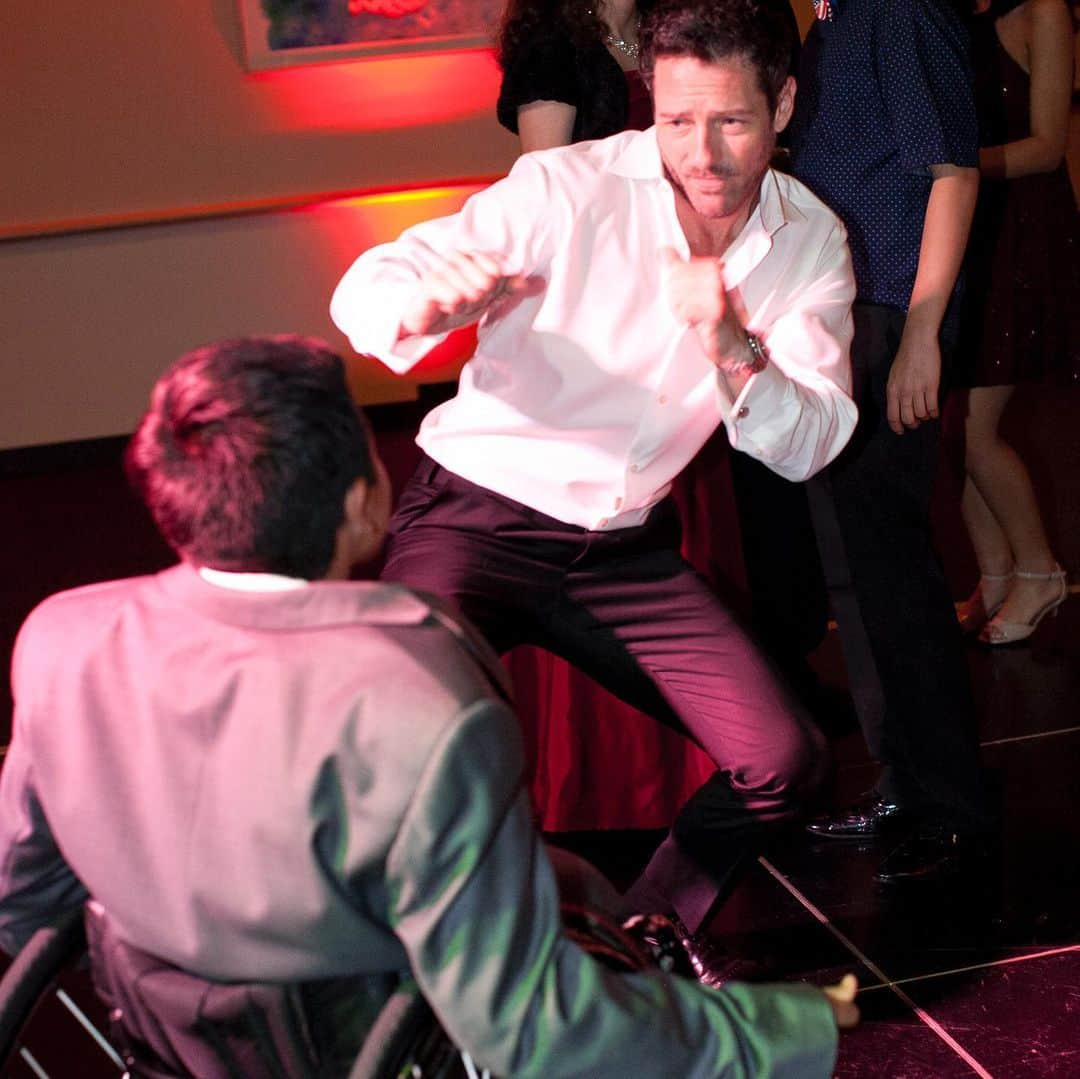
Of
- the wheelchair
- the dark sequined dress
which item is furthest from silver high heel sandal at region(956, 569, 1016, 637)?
the wheelchair

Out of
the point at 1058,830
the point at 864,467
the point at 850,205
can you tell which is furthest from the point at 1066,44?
the point at 1058,830

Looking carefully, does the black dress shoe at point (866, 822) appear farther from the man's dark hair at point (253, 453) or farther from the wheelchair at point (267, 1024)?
the man's dark hair at point (253, 453)

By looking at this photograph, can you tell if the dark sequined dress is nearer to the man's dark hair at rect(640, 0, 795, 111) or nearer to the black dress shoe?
the black dress shoe

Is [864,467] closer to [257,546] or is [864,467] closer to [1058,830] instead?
[1058,830]

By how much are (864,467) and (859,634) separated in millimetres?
433

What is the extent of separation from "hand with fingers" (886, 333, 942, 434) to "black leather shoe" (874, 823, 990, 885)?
28.6 inches

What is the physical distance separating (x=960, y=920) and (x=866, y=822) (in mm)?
350

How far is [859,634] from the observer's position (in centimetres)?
300

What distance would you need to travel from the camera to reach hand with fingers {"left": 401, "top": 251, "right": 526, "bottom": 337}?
1.72 metres

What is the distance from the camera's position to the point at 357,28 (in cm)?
688

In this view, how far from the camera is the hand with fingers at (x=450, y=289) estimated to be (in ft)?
5.65

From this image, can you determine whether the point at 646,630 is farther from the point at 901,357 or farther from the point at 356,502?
the point at 356,502

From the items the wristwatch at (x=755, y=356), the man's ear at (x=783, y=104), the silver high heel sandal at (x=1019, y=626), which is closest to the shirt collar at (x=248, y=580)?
the wristwatch at (x=755, y=356)

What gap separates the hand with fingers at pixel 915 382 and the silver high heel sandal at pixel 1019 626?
1.36 meters
